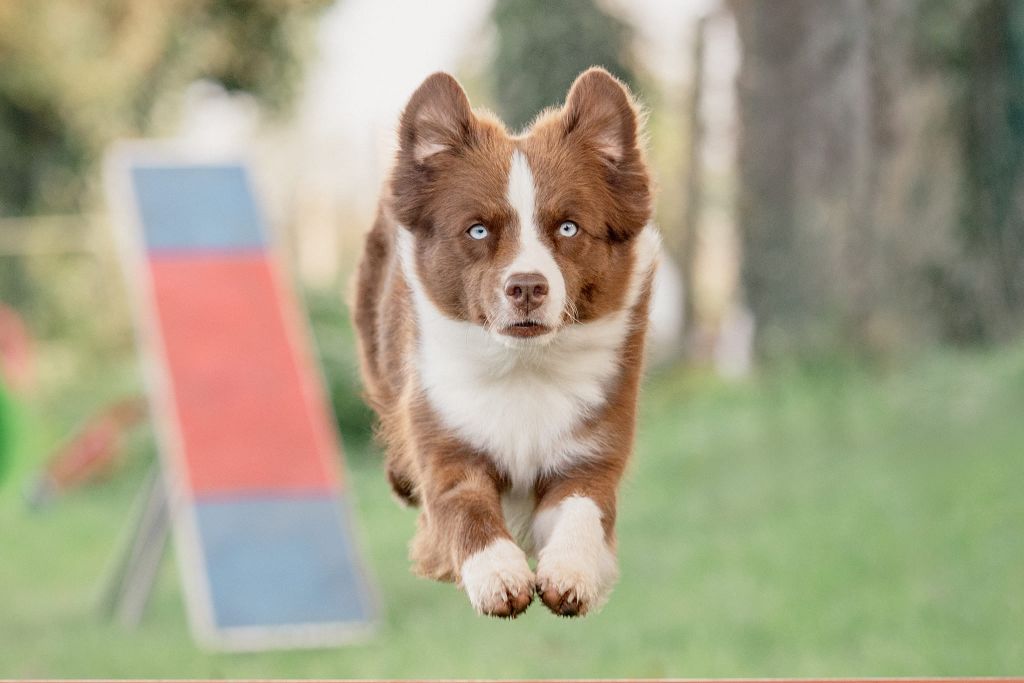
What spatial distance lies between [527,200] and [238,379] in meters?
6.31

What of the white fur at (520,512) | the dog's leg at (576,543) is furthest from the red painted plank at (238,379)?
the dog's leg at (576,543)

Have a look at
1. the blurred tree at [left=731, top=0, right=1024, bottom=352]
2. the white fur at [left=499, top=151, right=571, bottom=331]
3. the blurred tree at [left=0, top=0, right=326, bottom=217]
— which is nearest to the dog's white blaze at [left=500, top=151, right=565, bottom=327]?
the white fur at [left=499, top=151, right=571, bottom=331]

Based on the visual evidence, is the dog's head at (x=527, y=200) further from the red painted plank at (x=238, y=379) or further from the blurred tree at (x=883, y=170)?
the blurred tree at (x=883, y=170)

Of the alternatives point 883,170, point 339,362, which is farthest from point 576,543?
point 339,362

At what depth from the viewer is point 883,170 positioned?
34.2ft

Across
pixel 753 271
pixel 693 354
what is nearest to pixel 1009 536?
pixel 753 271

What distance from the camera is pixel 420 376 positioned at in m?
2.50

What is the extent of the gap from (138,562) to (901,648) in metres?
5.26

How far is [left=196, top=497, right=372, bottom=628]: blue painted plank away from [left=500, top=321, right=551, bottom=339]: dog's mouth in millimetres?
5848

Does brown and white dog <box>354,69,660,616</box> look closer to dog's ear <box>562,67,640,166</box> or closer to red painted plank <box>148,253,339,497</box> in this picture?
dog's ear <box>562,67,640,166</box>

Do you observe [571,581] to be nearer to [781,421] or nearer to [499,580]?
[499,580]

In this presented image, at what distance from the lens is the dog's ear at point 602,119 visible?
2213 mm

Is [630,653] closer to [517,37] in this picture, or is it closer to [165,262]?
[165,262]

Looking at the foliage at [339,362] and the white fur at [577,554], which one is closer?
the white fur at [577,554]
